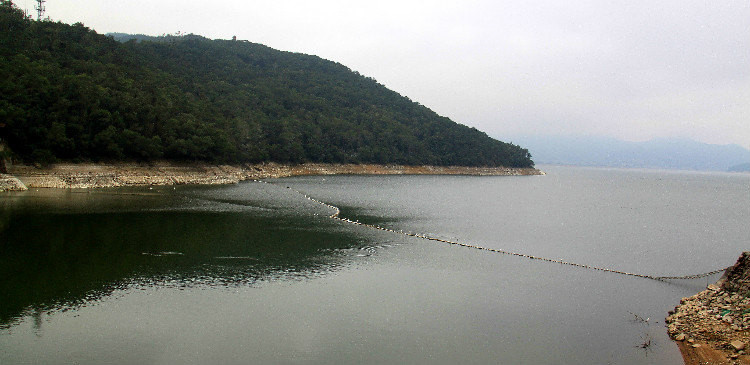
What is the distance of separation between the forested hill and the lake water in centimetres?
1533

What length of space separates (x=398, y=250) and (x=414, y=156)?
3805 inches

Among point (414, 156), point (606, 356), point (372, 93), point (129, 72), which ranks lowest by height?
point (606, 356)

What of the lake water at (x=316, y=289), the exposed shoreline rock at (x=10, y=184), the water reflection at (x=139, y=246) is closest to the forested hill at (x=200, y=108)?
the exposed shoreline rock at (x=10, y=184)

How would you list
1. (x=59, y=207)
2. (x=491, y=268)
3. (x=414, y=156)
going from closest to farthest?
1. (x=491, y=268)
2. (x=59, y=207)
3. (x=414, y=156)

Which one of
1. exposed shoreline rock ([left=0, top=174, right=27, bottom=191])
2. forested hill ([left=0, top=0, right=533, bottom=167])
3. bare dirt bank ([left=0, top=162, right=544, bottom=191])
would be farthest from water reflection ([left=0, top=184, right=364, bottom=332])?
forested hill ([left=0, top=0, right=533, bottom=167])

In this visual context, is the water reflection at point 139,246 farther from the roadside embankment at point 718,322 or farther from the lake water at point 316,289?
the roadside embankment at point 718,322

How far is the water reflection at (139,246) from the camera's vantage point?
50.8 ft

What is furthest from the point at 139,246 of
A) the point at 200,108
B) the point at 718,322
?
the point at 200,108

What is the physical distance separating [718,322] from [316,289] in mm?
11642

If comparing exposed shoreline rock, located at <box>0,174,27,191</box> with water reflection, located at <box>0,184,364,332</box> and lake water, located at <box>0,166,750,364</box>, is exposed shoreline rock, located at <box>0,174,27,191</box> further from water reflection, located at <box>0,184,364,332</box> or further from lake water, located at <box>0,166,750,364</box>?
lake water, located at <box>0,166,750,364</box>

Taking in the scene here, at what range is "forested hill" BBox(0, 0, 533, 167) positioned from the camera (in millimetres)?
44562

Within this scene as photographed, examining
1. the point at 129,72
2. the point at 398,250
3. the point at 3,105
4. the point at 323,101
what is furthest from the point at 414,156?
the point at 398,250

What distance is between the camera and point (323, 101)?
12069cm

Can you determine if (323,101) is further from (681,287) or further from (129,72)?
(681,287)
